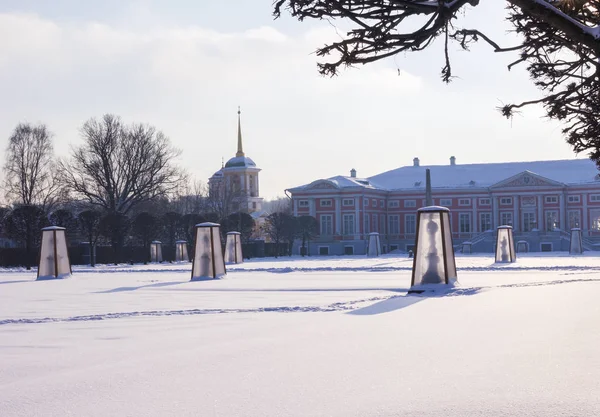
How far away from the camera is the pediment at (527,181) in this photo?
65.1 meters

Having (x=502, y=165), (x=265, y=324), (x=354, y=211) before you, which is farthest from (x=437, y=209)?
(x=502, y=165)

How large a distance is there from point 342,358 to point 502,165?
69.2m

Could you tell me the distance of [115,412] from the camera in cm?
474

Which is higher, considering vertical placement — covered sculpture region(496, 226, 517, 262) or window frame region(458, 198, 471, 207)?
window frame region(458, 198, 471, 207)

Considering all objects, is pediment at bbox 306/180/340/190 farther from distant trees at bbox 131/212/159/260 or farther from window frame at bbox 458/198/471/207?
distant trees at bbox 131/212/159/260

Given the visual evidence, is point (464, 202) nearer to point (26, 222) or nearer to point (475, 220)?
point (475, 220)

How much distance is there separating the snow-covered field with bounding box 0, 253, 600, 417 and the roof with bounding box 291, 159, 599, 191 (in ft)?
190

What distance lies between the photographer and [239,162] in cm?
10438

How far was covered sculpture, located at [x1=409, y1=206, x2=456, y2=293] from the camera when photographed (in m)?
13.7

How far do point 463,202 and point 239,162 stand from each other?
4165 cm

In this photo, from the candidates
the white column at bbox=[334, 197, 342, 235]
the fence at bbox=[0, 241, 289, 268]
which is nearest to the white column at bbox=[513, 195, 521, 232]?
the white column at bbox=[334, 197, 342, 235]

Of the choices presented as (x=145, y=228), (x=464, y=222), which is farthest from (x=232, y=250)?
(x=464, y=222)

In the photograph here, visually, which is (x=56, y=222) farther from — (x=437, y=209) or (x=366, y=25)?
(x=366, y=25)

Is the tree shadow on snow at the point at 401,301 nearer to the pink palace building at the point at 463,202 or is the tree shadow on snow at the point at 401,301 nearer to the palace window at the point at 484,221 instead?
the pink palace building at the point at 463,202
